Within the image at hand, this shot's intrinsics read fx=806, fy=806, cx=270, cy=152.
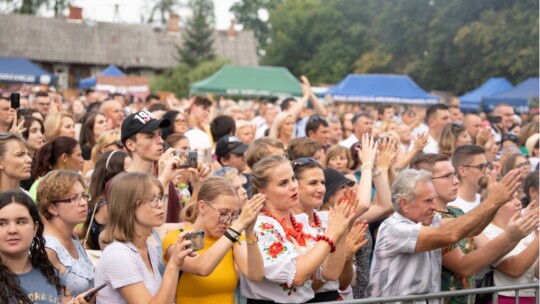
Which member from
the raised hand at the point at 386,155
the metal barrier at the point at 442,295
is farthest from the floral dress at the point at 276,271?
the raised hand at the point at 386,155

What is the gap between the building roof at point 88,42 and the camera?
68.3 meters

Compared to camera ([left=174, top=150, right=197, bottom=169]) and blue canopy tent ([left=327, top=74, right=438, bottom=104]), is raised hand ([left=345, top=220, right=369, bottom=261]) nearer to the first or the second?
camera ([left=174, top=150, right=197, bottom=169])

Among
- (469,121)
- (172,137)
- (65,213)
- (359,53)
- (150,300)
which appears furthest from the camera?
(359,53)

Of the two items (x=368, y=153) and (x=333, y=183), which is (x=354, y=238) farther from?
(x=333, y=183)

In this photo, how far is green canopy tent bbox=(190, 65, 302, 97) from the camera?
28.9 m

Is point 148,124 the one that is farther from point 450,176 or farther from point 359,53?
point 359,53


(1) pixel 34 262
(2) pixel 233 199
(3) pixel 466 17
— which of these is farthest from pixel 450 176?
(3) pixel 466 17

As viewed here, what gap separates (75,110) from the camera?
13203 mm

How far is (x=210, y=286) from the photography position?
4496 mm

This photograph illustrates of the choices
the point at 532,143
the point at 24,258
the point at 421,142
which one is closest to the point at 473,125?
the point at 532,143

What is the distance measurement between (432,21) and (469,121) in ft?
144

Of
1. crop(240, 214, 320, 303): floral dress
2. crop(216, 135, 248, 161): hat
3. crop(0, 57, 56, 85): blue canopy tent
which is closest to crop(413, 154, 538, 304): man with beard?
crop(240, 214, 320, 303): floral dress

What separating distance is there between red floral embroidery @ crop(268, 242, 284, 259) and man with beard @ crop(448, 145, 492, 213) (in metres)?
2.53

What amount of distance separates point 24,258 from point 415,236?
2.30 meters
